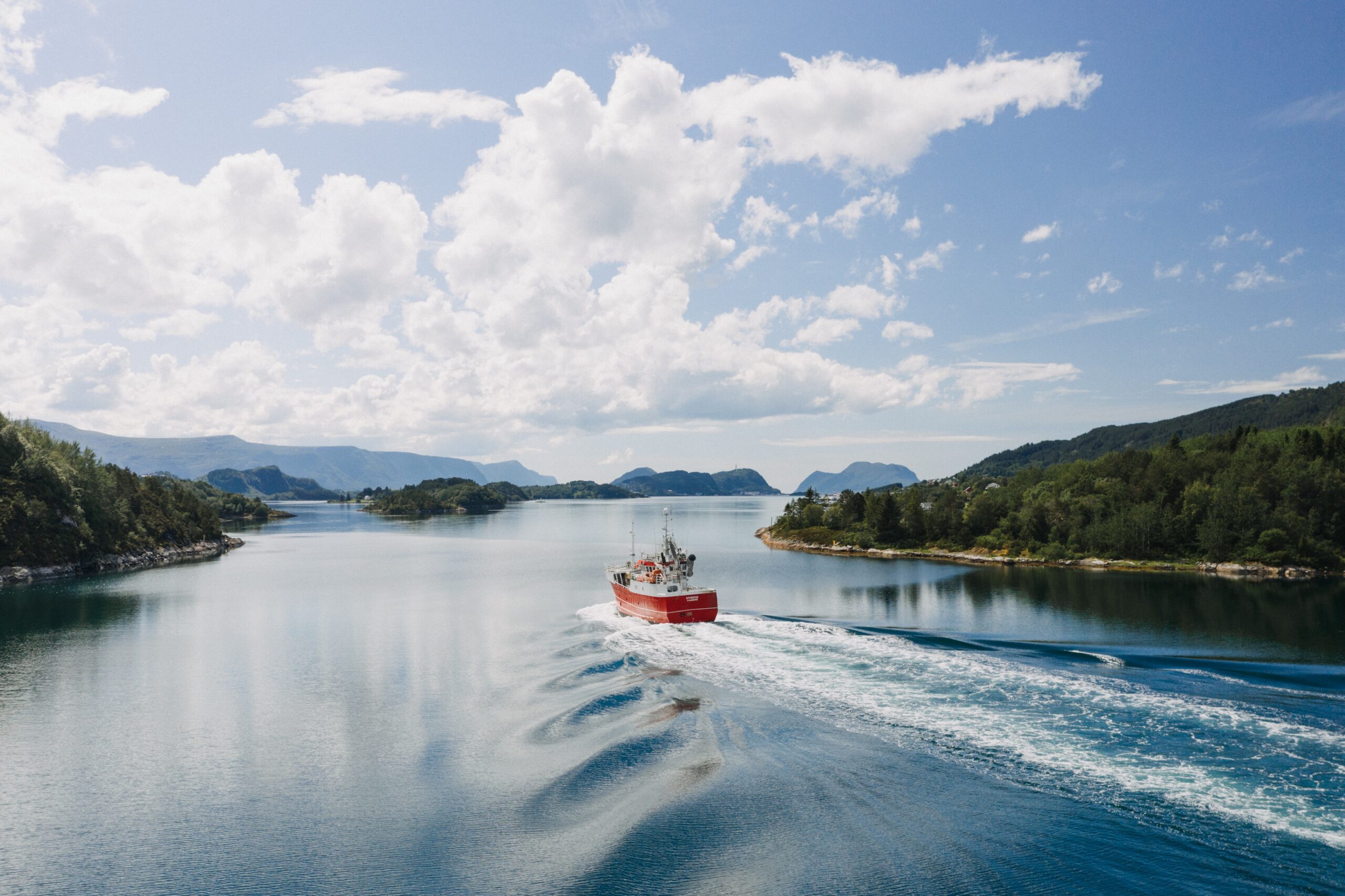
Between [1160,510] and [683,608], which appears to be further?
[1160,510]

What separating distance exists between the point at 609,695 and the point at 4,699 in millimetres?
26245

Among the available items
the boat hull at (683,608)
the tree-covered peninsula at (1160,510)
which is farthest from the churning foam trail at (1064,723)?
the tree-covered peninsula at (1160,510)

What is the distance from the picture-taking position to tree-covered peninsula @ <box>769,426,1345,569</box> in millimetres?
68062

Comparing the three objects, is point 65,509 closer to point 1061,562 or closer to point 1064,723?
point 1064,723

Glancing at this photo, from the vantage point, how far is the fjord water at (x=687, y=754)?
15.8m

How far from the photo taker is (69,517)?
82.2 m

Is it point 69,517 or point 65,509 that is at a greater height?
point 65,509

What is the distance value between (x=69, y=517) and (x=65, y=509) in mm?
1138

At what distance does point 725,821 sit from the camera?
17.8m

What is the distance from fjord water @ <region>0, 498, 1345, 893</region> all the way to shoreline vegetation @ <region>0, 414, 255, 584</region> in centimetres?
3739

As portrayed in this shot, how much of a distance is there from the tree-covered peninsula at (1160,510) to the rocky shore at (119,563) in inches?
3676

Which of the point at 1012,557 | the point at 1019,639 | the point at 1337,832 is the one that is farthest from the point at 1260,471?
the point at 1337,832

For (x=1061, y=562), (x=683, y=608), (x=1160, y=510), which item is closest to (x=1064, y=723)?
(x=683, y=608)

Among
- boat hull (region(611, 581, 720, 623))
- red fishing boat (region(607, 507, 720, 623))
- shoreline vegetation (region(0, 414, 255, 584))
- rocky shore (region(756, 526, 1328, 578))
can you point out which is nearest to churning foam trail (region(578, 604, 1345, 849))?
boat hull (region(611, 581, 720, 623))
